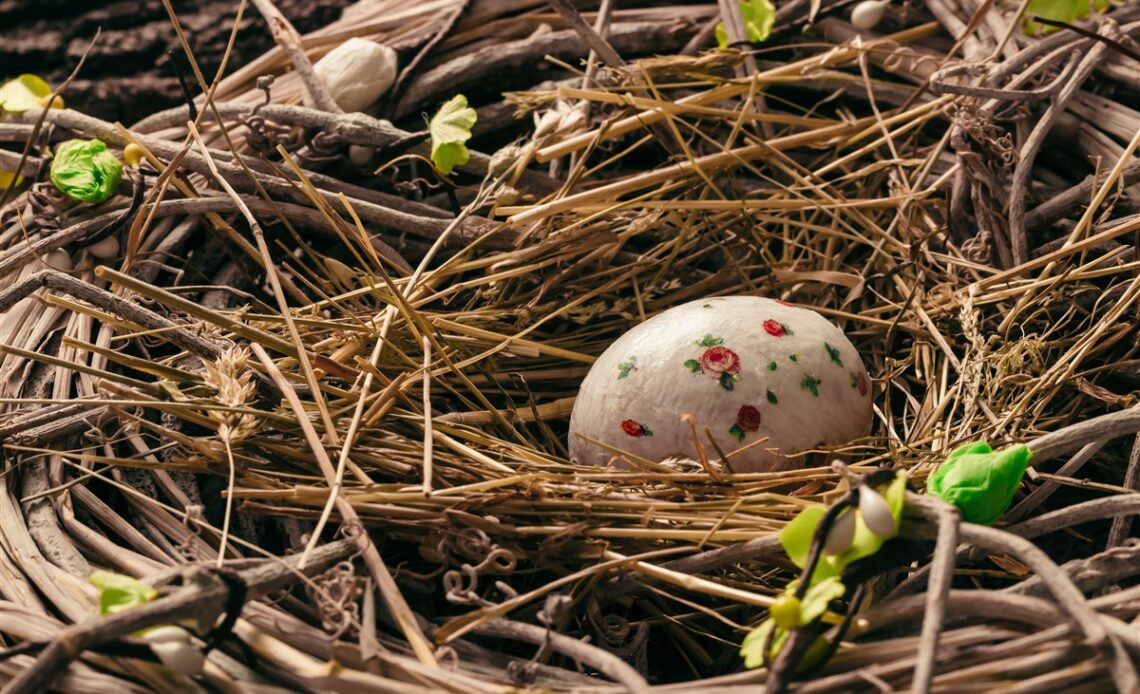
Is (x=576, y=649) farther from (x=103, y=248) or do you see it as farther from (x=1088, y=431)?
(x=103, y=248)

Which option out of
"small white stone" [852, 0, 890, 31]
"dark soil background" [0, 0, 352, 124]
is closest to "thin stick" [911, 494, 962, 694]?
"small white stone" [852, 0, 890, 31]

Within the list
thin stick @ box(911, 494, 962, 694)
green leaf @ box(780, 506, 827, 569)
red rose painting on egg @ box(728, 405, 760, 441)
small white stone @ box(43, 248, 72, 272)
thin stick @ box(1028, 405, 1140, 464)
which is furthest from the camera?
small white stone @ box(43, 248, 72, 272)

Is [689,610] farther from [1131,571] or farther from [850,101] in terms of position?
[850,101]

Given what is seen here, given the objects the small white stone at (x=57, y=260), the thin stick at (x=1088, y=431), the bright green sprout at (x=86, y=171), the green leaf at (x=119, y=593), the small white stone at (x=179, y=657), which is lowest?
the thin stick at (x=1088, y=431)

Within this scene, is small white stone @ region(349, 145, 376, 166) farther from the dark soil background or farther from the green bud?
the green bud

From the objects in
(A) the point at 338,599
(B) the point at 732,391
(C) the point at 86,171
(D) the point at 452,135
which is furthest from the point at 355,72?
(A) the point at 338,599

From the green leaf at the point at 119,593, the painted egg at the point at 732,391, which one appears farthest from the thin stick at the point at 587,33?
the green leaf at the point at 119,593

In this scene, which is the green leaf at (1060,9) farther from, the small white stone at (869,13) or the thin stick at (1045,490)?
the thin stick at (1045,490)
